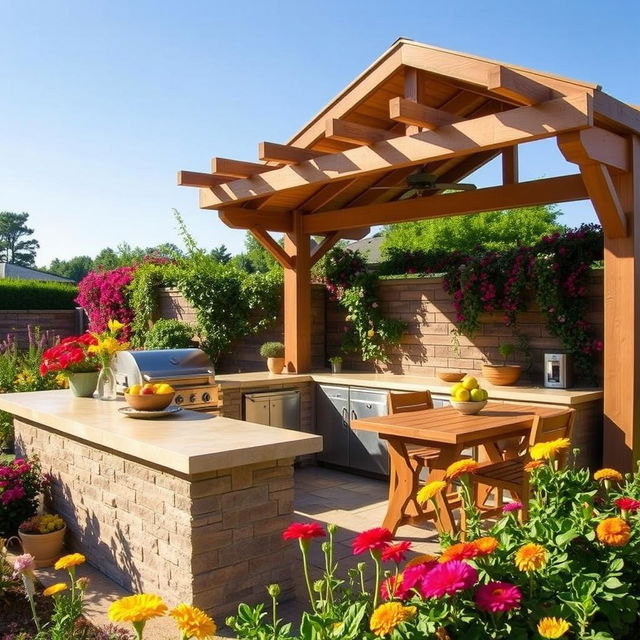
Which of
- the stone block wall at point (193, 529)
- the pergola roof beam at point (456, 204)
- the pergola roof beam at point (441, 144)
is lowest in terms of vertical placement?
the stone block wall at point (193, 529)

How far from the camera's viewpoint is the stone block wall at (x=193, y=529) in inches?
139

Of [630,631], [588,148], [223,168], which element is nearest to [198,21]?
[223,168]

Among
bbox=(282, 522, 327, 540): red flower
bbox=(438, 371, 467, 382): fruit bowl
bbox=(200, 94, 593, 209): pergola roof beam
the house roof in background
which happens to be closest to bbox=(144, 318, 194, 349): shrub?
bbox=(200, 94, 593, 209): pergola roof beam

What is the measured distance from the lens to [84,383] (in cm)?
557

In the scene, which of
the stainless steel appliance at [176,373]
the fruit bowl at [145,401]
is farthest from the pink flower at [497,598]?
the stainless steel appliance at [176,373]

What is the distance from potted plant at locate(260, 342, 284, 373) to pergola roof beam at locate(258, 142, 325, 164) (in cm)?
284

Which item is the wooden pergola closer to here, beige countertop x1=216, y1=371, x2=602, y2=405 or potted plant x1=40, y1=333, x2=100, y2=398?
beige countertop x1=216, y1=371, x2=602, y2=405

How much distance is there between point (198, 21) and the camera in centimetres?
791

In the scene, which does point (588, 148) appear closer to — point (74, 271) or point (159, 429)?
point (159, 429)

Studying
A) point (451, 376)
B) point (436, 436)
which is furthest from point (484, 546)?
point (451, 376)

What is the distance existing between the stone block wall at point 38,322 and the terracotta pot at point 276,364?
334 inches

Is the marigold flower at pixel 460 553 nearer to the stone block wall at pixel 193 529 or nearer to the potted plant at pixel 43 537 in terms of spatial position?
the stone block wall at pixel 193 529

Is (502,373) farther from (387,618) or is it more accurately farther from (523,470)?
(387,618)

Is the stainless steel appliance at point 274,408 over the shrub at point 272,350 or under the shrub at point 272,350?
under
